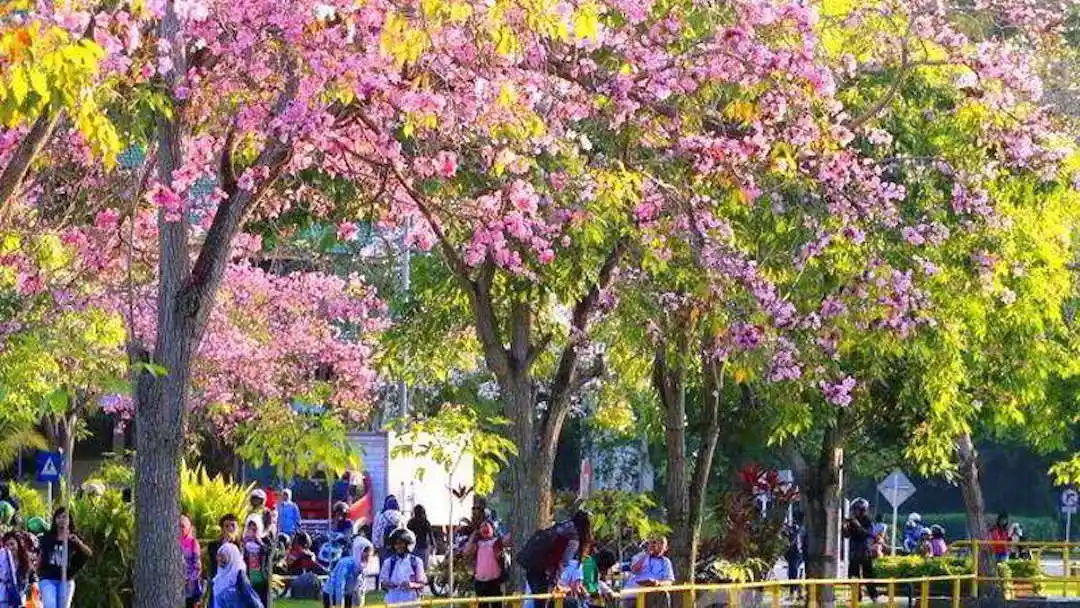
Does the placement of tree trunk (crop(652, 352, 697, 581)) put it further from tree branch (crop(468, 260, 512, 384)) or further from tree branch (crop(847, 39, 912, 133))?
tree branch (crop(847, 39, 912, 133))

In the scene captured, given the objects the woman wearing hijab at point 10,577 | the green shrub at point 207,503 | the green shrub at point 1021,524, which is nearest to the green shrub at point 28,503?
the green shrub at point 207,503

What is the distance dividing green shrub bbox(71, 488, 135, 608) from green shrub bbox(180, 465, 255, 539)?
0.71 meters

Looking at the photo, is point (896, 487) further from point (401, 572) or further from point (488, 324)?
point (401, 572)

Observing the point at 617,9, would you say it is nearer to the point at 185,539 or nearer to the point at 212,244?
the point at 212,244

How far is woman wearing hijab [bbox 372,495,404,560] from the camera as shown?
3725 cm

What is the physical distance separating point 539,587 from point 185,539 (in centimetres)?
478

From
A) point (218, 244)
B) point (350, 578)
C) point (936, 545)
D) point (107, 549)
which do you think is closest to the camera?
point (218, 244)

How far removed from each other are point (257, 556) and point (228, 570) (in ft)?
10.3

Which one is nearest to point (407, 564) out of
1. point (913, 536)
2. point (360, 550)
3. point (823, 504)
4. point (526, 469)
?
point (526, 469)

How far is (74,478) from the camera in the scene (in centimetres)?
6819

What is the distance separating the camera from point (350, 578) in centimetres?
3069

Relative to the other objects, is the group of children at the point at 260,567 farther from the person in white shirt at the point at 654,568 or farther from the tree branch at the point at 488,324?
the person in white shirt at the point at 654,568

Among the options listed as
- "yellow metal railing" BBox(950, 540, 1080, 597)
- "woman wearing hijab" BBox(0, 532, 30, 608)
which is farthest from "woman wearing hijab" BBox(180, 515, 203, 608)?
"yellow metal railing" BBox(950, 540, 1080, 597)

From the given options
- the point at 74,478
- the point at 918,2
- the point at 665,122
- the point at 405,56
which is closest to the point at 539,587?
the point at 665,122
